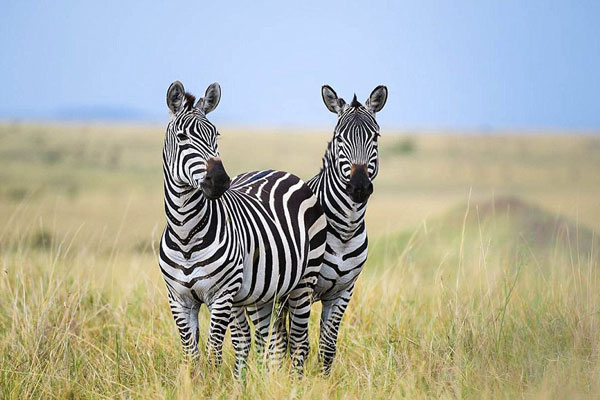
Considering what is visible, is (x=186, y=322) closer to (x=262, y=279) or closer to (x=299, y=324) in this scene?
(x=262, y=279)

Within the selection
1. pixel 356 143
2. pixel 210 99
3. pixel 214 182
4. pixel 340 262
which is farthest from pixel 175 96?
pixel 340 262

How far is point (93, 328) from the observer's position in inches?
293

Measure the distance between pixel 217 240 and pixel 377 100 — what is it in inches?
83.2

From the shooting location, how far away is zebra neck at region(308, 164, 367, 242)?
6164 mm

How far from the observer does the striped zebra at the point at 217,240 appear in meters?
5.16

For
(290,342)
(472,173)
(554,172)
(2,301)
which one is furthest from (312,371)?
(554,172)

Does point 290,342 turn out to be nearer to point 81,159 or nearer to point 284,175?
point 284,175

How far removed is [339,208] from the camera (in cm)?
624

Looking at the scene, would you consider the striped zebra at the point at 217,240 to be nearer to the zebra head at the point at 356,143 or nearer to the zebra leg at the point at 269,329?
the zebra leg at the point at 269,329

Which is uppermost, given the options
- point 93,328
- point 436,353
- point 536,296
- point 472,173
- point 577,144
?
point 577,144

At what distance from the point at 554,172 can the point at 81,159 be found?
1423 inches

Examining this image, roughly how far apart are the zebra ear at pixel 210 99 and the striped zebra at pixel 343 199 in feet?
3.65

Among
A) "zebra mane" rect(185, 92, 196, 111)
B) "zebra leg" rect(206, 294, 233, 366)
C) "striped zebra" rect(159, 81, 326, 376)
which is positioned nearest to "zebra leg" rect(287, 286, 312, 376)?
"striped zebra" rect(159, 81, 326, 376)

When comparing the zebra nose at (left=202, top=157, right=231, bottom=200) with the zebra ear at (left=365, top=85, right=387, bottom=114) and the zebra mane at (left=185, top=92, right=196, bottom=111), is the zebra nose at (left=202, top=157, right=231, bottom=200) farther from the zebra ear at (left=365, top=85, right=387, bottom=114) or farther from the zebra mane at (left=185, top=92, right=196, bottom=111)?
the zebra ear at (left=365, top=85, right=387, bottom=114)
